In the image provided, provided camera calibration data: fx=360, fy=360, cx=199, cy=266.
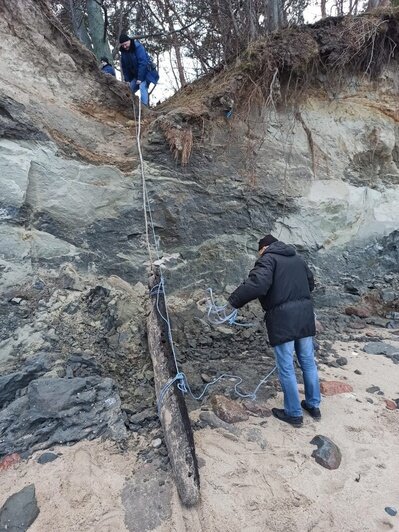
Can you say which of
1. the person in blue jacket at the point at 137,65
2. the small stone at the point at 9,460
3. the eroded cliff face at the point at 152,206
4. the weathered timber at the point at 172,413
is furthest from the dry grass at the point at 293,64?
the small stone at the point at 9,460

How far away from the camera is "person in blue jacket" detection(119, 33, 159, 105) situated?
19.2 ft

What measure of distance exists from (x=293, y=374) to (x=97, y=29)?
8.76 metres

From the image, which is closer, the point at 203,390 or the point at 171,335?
the point at 203,390

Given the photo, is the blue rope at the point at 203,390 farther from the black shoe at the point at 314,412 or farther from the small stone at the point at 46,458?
the small stone at the point at 46,458

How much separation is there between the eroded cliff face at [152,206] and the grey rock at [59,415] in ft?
0.10

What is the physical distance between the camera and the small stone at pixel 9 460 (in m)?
2.77

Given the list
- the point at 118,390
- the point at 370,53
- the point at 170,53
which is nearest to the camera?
the point at 118,390

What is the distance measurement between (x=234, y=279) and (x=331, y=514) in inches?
134

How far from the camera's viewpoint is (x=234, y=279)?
5.47 m

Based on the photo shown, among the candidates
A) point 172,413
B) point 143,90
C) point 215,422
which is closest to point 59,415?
point 172,413

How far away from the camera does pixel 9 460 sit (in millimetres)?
2801

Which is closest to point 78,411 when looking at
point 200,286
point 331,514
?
point 331,514

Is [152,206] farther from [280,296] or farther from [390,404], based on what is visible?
[390,404]

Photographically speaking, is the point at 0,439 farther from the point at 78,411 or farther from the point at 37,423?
the point at 78,411
